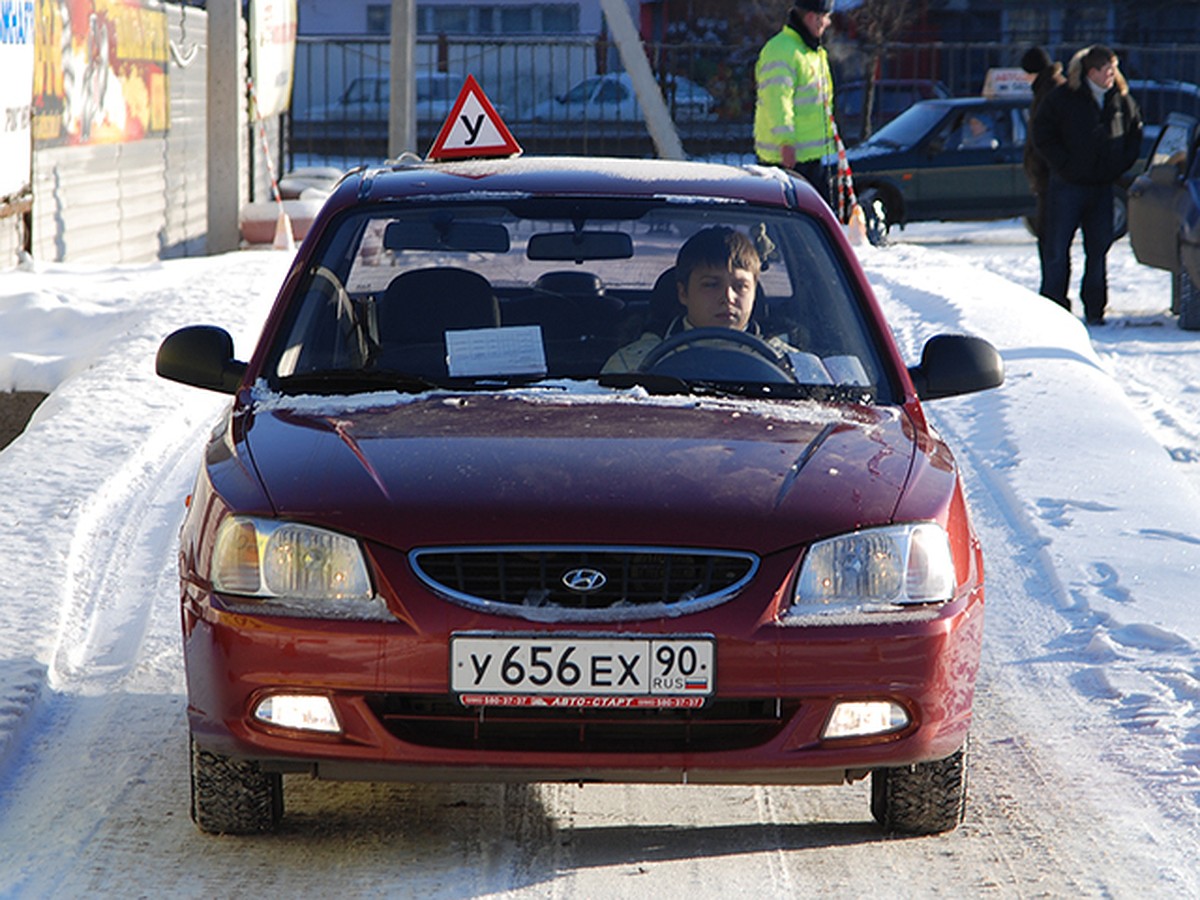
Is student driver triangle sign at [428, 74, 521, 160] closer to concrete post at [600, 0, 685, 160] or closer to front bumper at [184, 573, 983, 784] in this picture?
concrete post at [600, 0, 685, 160]

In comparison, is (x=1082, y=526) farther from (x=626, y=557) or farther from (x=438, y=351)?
(x=626, y=557)

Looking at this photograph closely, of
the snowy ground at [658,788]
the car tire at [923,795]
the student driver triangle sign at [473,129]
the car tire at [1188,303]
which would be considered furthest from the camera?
the car tire at [1188,303]

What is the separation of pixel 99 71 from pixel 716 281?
35.9ft

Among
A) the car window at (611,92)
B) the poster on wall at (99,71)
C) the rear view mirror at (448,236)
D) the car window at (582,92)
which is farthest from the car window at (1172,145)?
the car window at (611,92)

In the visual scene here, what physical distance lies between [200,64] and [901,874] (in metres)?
16.6

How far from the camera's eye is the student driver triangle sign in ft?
41.8

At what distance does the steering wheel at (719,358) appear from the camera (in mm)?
4633

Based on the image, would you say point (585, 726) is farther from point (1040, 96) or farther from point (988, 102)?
point (988, 102)

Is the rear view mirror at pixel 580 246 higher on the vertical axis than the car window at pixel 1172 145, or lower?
lower

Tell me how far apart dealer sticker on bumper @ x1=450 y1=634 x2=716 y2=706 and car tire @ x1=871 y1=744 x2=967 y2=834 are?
649 mm

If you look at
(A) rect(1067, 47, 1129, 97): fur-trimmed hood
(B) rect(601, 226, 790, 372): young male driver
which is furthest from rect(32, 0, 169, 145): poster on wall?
(B) rect(601, 226, 790, 372): young male driver

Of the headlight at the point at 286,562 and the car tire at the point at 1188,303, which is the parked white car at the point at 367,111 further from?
the headlight at the point at 286,562

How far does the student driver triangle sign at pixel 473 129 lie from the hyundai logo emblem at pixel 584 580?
30.4 ft

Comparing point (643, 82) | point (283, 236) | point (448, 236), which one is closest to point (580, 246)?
point (448, 236)
